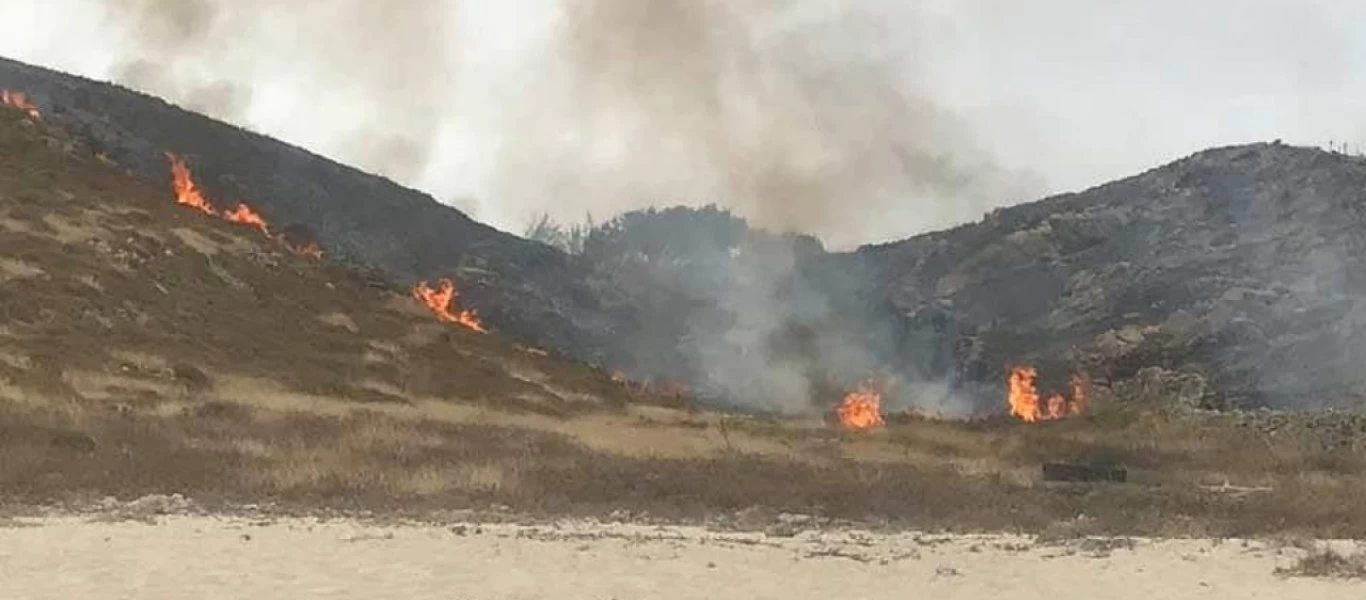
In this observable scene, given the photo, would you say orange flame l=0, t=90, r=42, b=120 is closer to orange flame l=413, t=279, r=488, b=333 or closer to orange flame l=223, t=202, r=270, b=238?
orange flame l=223, t=202, r=270, b=238

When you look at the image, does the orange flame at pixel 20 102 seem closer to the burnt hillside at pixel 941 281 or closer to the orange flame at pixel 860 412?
the burnt hillside at pixel 941 281

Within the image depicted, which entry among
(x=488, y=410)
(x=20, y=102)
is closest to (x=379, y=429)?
(x=488, y=410)

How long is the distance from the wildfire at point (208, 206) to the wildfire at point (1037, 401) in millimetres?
39144

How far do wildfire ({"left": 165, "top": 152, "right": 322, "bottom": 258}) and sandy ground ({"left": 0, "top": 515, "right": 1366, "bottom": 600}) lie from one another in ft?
193

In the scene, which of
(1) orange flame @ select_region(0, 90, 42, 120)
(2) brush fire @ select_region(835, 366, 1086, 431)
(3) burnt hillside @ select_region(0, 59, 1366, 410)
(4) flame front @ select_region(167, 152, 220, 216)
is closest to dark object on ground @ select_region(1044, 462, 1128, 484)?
(2) brush fire @ select_region(835, 366, 1086, 431)

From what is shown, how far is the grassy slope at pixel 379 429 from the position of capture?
89.9 ft

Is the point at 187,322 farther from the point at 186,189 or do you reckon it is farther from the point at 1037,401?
the point at 1037,401

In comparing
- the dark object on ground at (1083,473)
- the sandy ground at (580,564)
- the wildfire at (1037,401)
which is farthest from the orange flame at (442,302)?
the sandy ground at (580,564)

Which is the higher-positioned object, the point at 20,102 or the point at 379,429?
the point at 20,102

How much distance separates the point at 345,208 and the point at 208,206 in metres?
25.8

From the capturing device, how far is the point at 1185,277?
98125 millimetres

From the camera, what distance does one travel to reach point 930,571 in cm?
1942

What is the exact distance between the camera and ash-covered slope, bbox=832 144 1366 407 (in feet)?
252

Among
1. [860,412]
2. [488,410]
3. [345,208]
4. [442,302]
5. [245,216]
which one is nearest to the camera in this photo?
[488,410]
